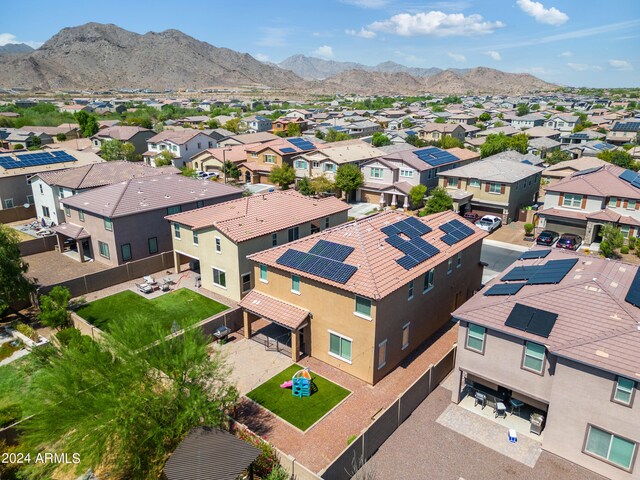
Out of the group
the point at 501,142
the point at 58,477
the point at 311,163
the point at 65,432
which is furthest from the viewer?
the point at 501,142

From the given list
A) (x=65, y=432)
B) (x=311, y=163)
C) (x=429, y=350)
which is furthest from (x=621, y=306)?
(x=311, y=163)

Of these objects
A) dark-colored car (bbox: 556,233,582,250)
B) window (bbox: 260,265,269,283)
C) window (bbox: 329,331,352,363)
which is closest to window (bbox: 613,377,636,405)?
window (bbox: 329,331,352,363)

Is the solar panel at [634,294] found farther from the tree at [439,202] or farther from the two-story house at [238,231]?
the tree at [439,202]

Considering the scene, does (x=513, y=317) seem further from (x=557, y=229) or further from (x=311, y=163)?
(x=311, y=163)

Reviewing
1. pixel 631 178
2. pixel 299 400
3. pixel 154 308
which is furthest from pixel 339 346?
pixel 631 178

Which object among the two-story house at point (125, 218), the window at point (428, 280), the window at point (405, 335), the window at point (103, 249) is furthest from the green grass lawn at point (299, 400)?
the window at point (103, 249)

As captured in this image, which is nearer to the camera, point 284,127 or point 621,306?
point 621,306
